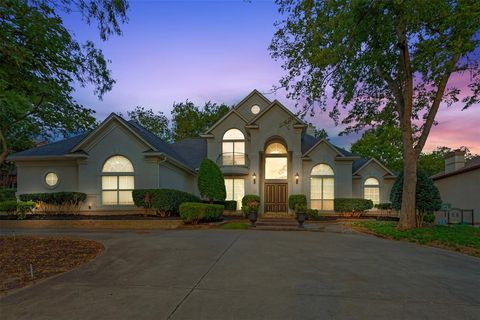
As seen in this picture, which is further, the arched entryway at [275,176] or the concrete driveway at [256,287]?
the arched entryway at [275,176]

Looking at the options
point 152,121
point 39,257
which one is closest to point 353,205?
point 39,257

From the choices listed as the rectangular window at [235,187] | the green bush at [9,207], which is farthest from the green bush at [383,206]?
the green bush at [9,207]

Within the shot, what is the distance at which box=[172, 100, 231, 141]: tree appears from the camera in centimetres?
3917

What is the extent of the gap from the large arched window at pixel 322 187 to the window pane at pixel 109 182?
41.2 feet

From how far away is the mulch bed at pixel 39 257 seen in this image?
574 centimetres

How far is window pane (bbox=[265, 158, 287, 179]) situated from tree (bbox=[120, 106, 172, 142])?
2345cm

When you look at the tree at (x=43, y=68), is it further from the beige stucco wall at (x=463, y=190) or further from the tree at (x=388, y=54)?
the beige stucco wall at (x=463, y=190)

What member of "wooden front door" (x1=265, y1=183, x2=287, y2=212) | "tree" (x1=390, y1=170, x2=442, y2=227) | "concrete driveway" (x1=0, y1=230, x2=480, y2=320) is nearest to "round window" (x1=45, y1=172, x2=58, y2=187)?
"concrete driveway" (x1=0, y1=230, x2=480, y2=320)

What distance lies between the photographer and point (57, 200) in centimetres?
1762

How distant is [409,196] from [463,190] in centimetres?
1101

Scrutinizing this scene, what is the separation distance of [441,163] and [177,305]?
159 feet

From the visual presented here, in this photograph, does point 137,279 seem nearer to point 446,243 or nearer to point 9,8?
point 9,8

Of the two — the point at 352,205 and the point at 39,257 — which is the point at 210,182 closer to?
the point at 352,205

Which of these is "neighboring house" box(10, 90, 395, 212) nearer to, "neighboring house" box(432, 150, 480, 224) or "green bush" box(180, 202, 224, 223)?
"green bush" box(180, 202, 224, 223)
